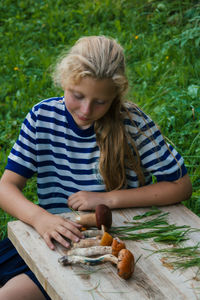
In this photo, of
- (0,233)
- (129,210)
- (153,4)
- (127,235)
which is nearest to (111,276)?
(127,235)

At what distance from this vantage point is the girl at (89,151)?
2154mm

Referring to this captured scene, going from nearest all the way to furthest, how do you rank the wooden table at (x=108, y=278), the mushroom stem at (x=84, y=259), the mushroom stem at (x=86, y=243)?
the wooden table at (x=108, y=278), the mushroom stem at (x=84, y=259), the mushroom stem at (x=86, y=243)

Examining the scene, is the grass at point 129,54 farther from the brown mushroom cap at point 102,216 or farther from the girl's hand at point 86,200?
the brown mushroom cap at point 102,216

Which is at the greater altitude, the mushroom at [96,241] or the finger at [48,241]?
the finger at [48,241]

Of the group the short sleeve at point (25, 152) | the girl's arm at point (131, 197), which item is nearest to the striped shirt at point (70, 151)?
the short sleeve at point (25, 152)

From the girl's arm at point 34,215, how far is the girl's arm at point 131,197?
20cm

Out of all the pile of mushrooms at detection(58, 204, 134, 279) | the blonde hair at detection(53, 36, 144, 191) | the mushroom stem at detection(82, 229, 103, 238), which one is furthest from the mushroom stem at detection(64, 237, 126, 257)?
the blonde hair at detection(53, 36, 144, 191)

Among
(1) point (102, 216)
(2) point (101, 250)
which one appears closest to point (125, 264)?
(2) point (101, 250)

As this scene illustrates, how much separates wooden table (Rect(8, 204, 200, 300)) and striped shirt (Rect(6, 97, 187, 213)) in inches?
22.3

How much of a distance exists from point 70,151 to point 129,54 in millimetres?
2833

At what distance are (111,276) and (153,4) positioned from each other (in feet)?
14.9

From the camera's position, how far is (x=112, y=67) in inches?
84.4

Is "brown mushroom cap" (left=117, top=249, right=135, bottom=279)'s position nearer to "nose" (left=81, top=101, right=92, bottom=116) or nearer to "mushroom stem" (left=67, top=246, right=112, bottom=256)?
"mushroom stem" (left=67, top=246, right=112, bottom=256)

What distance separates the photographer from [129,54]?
16.5 feet
